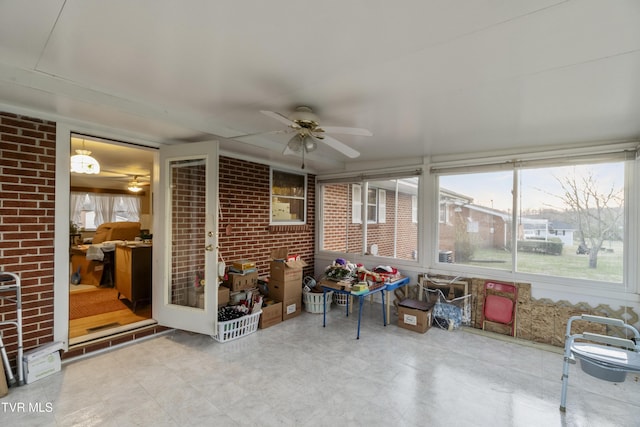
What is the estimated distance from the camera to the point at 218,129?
3117 millimetres

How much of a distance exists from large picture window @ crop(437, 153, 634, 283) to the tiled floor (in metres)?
1.07

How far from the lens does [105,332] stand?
3.09 metres

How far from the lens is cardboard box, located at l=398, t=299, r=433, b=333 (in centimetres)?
363

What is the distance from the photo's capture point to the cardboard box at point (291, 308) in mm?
3961

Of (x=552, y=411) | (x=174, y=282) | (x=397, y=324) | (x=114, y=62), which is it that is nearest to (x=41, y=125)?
(x=114, y=62)

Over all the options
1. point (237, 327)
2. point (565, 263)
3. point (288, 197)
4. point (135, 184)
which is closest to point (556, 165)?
point (565, 263)

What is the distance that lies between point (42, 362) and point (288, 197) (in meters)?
3.49

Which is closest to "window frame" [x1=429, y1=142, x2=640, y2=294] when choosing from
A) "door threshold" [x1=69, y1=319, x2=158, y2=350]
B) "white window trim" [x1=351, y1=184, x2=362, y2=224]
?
"white window trim" [x1=351, y1=184, x2=362, y2=224]

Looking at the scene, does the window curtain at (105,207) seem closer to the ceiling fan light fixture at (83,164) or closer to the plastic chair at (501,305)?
the ceiling fan light fixture at (83,164)

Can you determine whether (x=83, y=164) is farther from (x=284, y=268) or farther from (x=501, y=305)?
(x=501, y=305)

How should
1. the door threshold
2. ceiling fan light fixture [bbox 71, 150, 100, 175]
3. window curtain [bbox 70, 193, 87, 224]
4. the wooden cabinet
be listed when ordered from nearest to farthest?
the door threshold
ceiling fan light fixture [bbox 71, 150, 100, 175]
the wooden cabinet
window curtain [bbox 70, 193, 87, 224]

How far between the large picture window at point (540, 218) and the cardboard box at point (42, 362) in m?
4.46

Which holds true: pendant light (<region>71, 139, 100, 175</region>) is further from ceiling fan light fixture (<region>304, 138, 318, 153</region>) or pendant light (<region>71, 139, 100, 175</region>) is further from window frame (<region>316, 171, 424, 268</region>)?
window frame (<region>316, 171, 424, 268</region>)

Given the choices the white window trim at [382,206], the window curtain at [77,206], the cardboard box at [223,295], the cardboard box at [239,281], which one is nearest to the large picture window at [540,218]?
the white window trim at [382,206]
